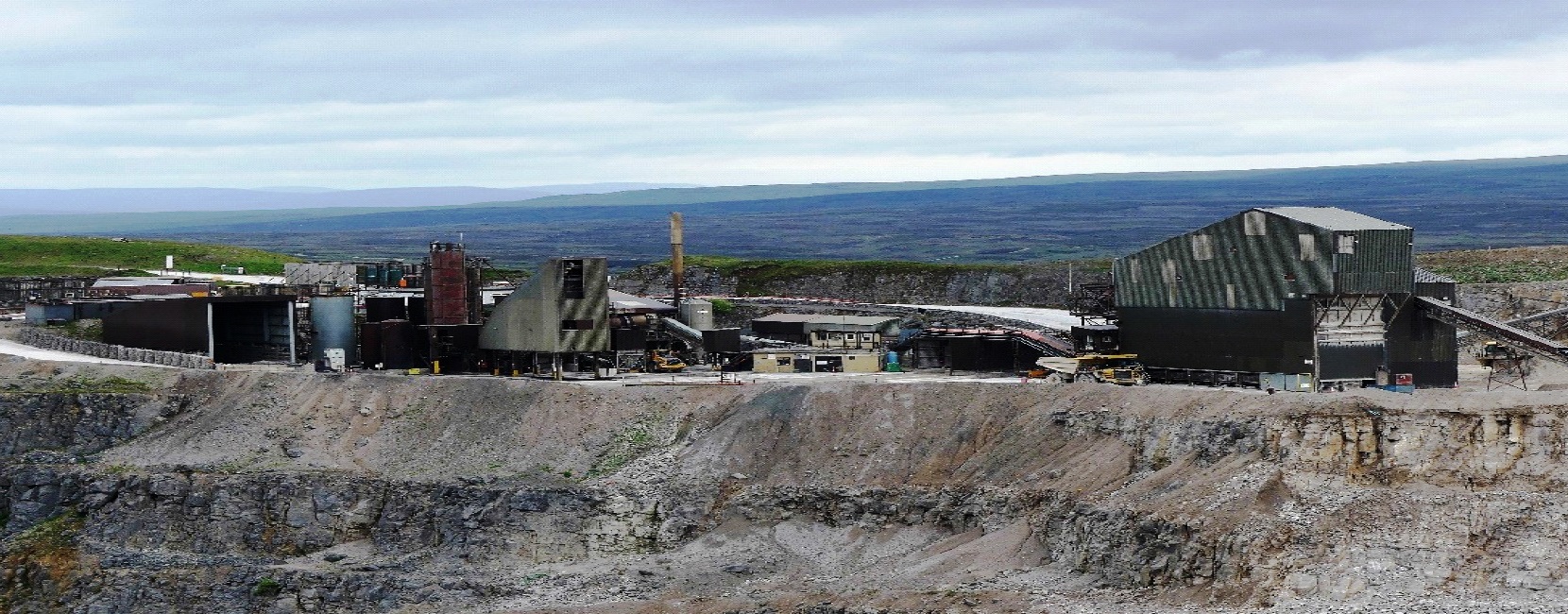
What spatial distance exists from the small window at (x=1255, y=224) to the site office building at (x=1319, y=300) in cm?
4

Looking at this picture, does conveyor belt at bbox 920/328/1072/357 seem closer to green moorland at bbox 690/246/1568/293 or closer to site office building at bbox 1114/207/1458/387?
site office building at bbox 1114/207/1458/387

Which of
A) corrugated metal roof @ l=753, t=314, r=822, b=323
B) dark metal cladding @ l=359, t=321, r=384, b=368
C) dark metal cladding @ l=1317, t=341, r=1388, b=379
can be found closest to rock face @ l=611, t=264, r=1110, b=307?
corrugated metal roof @ l=753, t=314, r=822, b=323

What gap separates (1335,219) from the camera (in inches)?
3194

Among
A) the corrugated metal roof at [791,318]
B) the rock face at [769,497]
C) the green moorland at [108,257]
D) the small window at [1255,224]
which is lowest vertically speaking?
the rock face at [769,497]

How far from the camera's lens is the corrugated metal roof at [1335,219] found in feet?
258

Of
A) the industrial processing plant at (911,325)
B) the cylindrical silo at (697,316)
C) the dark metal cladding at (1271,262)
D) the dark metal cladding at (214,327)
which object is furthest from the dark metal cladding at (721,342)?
the dark metal cladding at (1271,262)

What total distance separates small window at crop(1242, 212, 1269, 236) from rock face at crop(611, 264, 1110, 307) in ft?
182

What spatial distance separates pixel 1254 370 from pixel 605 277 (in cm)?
3094

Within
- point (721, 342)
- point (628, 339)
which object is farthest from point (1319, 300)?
point (628, 339)

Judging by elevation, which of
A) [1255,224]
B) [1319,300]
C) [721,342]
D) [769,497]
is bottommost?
[769,497]

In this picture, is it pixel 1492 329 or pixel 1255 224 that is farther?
pixel 1255 224

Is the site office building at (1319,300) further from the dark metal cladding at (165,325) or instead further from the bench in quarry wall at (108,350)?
the dark metal cladding at (165,325)

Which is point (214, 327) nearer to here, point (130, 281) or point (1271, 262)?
point (130, 281)

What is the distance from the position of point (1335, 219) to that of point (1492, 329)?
772 cm
